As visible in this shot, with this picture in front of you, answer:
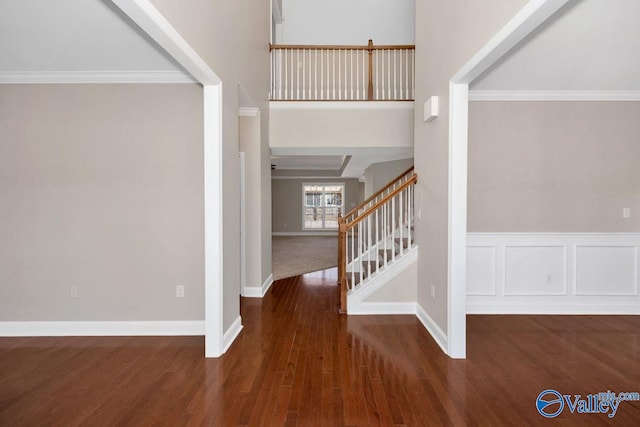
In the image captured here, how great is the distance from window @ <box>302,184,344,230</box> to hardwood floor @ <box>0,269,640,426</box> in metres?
9.72

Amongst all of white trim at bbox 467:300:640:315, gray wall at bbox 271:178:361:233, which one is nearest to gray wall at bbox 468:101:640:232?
white trim at bbox 467:300:640:315

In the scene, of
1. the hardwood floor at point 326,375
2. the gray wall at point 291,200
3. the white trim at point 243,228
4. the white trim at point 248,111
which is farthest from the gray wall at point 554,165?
the gray wall at point 291,200

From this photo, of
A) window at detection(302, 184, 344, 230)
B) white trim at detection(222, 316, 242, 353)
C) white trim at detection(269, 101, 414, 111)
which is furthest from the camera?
window at detection(302, 184, 344, 230)

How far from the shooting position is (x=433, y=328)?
3252 mm

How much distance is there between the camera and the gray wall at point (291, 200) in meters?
13.2

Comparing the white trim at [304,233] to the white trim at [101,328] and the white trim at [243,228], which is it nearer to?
the white trim at [243,228]

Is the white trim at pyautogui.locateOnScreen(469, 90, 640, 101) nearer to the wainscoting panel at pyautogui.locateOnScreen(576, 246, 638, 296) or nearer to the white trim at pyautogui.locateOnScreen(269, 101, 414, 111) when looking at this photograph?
the white trim at pyautogui.locateOnScreen(269, 101, 414, 111)

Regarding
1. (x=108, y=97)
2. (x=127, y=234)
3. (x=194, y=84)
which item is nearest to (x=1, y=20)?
(x=108, y=97)

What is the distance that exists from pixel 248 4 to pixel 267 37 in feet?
4.42

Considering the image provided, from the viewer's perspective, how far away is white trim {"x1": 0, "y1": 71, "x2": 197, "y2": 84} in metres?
3.21

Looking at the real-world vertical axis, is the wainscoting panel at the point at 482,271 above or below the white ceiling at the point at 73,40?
below

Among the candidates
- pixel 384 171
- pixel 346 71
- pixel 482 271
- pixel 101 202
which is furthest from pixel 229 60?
pixel 384 171

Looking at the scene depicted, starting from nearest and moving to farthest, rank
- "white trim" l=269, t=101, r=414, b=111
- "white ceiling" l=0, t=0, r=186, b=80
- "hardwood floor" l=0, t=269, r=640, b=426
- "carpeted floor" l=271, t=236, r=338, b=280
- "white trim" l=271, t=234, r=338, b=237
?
1. "hardwood floor" l=0, t=269, r=640, b=426
2. "white ceiling" l=0, t=0, r=186, b=80
3. "white trim" l=269, t=101, r=414, b=111
4. "carpeted floor" l=271, t=236, r=338, b=280
5. "white trim" l=271, t=234, r=338, b=237

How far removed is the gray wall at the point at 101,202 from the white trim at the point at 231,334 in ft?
1.35
